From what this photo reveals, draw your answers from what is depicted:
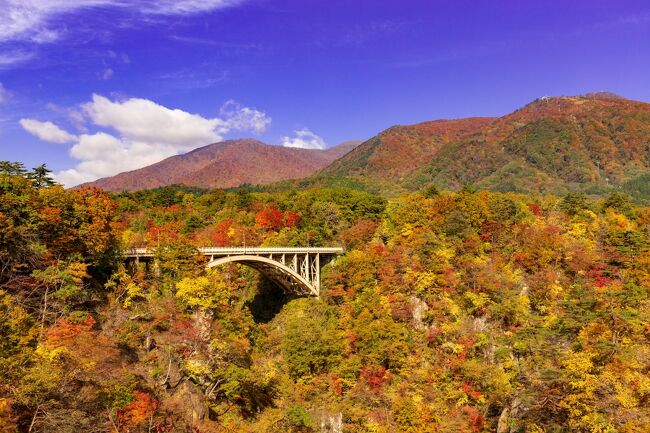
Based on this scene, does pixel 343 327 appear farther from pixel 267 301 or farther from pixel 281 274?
pixel 267 301

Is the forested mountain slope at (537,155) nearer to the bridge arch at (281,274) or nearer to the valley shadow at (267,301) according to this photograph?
the valley shadow at (267,301)

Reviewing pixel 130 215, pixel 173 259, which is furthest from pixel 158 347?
pixel 130 215

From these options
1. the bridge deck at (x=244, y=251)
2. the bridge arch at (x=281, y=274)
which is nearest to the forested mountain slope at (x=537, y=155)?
A: the bridge deck at (x=244, y=251)

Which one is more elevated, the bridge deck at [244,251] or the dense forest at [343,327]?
the bridge deck at [244,251]

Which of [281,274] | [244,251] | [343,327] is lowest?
[343,327]

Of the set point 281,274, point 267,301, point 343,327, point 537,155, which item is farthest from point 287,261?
point 537,155

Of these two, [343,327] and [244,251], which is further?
[244,251]
